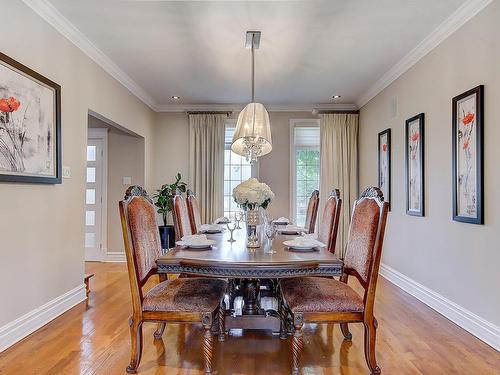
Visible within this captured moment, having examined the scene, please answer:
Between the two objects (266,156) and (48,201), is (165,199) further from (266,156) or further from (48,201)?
(48,201)

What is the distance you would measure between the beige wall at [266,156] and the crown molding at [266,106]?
0.09 meters

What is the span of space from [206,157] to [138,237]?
12.7 ft

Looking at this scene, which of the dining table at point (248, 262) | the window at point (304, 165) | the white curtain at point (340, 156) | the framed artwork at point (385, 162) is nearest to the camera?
the dining table at point (248, 262)

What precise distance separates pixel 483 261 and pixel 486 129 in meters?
1.01

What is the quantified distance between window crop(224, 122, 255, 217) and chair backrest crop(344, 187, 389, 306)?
12.4 ft

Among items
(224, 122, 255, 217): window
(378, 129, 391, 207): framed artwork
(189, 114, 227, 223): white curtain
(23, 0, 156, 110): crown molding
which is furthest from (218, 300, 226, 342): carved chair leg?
(224, 122, 255, 217): window

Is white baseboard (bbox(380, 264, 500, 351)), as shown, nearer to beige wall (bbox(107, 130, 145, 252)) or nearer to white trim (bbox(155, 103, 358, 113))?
white trim (bbox(155, 103, 358, 113))

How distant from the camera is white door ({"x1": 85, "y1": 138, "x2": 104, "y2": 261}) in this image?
5.58m

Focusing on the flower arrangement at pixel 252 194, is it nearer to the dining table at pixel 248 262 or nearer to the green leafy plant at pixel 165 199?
the dining table at pixel 248 262

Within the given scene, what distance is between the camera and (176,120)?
6.10 meters

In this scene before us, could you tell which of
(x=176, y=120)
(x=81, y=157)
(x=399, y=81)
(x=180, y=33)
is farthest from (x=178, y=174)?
(x=399, y=81)

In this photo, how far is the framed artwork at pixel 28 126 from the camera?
2.44 m

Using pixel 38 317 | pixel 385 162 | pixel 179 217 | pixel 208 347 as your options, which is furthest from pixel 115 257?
pixel 385 162

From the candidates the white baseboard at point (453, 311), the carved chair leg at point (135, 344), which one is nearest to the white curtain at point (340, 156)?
the white baseboard at point (453, 311)
